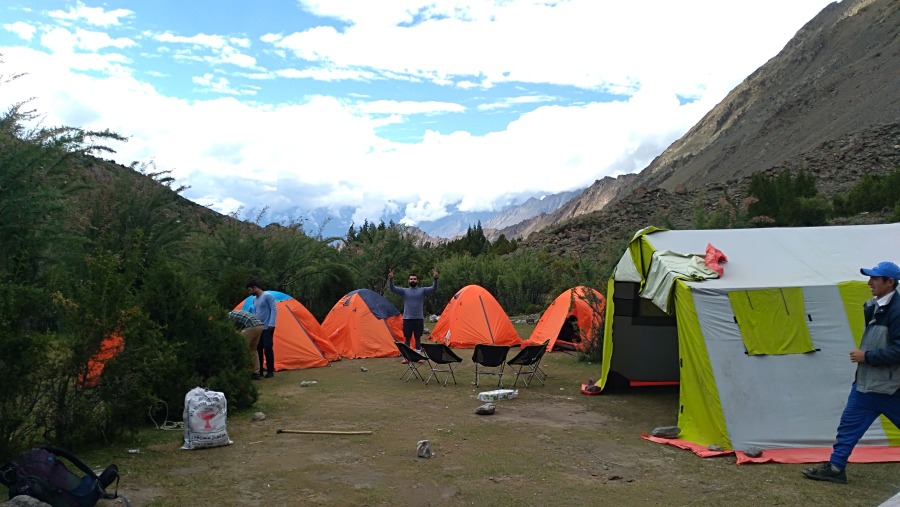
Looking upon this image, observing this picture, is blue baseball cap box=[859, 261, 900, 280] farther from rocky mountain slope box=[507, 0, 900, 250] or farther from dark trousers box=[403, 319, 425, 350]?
rocky mountain slope box=[507, 0, 900, 250]

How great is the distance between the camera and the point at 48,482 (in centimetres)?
470

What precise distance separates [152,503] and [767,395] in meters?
5.71

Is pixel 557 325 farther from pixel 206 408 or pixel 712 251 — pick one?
pixel 206 408

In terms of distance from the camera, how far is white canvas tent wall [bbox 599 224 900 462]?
670 cm

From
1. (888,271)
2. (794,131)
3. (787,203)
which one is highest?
(794,131)

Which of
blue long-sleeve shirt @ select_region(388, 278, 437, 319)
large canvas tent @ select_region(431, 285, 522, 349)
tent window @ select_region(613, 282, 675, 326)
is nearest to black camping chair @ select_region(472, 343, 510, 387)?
tent window @ select_region(613, 282, 675, 326)

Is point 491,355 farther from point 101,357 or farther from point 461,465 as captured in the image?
point 101,357

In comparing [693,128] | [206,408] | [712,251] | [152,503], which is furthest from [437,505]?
[693,128]

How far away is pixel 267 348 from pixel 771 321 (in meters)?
7.82

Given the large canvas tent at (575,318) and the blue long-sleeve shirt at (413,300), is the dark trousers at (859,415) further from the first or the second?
the blue long-sleeve shirt at (413,300)

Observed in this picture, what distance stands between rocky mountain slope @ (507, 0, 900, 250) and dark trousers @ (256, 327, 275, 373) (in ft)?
50.4

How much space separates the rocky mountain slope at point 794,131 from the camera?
43000 millimetres

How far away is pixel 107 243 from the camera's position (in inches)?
497

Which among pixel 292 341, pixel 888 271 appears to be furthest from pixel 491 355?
pixel 888 271
